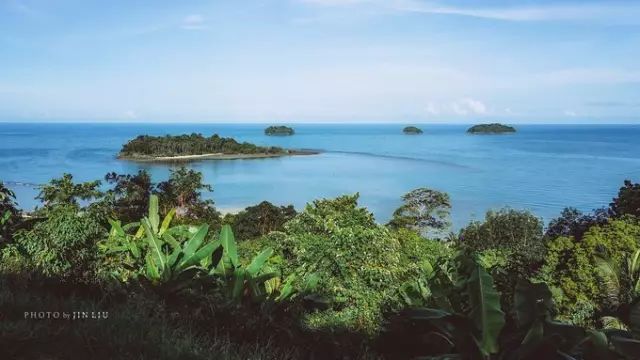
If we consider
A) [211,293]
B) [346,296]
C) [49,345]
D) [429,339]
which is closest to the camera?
[49,345]

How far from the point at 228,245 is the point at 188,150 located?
11364cm

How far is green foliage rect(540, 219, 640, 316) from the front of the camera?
1176 centimetres

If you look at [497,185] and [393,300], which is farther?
[497,185]

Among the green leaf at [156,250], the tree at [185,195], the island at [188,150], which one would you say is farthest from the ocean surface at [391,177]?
the green leaf at [156,250]

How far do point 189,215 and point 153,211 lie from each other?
2508 cm

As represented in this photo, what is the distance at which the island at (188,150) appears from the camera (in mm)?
110062

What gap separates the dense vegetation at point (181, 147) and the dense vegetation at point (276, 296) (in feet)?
344

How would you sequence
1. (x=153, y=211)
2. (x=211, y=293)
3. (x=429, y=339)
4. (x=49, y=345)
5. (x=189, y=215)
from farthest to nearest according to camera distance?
(x=189, y=215) < (x=153, y=211) < (x=211, y=293) < (x=429, y=339) < (x=49, y=345)

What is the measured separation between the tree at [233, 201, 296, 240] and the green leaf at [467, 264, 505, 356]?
87.3 ft

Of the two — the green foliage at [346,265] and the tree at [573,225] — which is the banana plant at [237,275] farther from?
the tree at [573,225]

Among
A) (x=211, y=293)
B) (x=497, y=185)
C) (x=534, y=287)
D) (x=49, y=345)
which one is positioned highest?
(x=534, y=287)

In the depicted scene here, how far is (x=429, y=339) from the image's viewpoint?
4285mm

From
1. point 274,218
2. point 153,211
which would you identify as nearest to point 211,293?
point 153,211

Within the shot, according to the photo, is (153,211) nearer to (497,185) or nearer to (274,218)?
(274,218)
